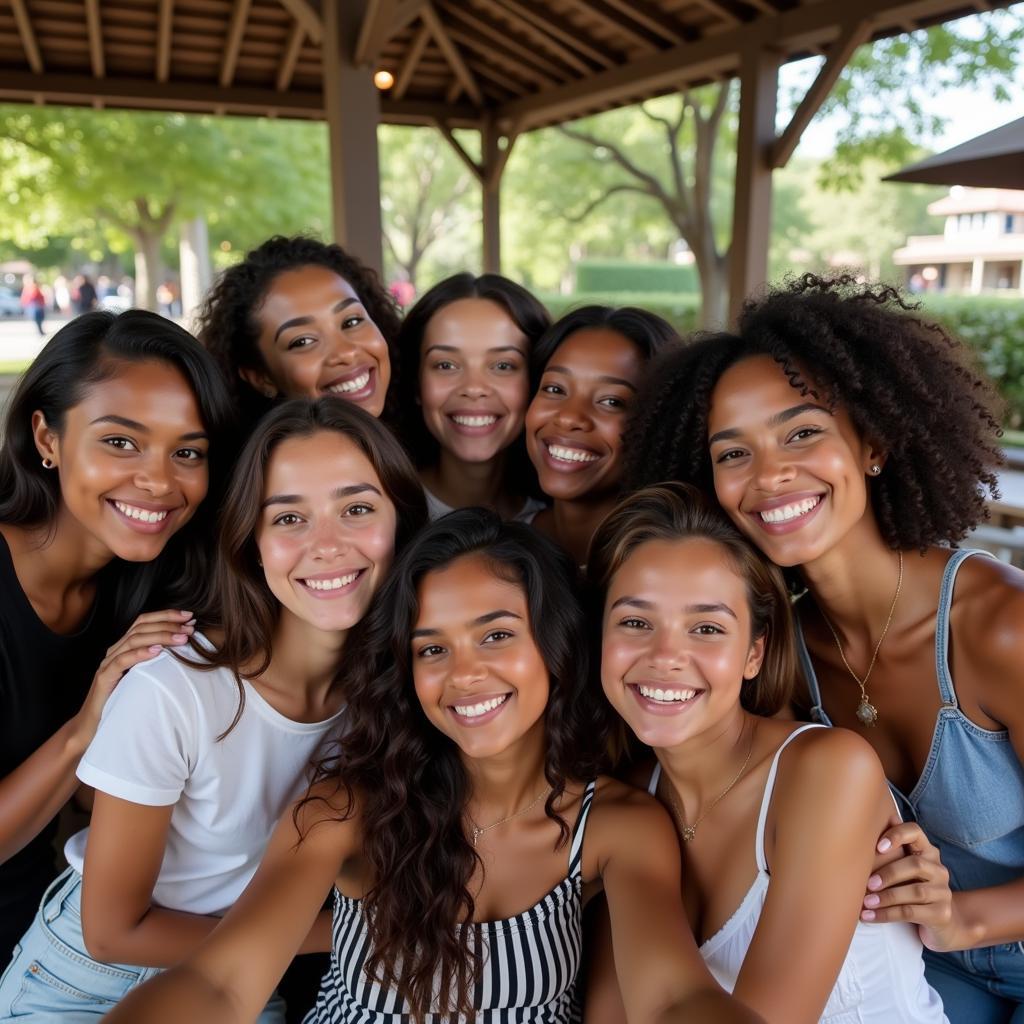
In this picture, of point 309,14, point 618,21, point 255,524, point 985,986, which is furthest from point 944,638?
point 618,21

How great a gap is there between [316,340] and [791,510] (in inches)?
74.2

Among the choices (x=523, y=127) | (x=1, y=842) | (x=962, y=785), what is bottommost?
(x=1, y=842)

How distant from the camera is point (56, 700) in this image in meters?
2.57

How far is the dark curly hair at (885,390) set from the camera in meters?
2.17

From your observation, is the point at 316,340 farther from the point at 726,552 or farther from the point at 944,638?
the point at 944,638

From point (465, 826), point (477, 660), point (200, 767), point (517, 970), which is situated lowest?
point (517, 970)

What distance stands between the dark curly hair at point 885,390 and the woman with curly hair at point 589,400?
0.54 m

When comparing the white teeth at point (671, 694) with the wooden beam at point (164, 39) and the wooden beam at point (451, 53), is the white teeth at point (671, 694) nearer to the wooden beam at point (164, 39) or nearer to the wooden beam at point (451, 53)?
the wooden beam at point (451, 53)

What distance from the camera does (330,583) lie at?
7.33 ft

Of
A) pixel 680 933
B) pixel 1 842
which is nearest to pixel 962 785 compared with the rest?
pixel 680 933

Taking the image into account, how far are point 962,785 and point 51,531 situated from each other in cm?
245

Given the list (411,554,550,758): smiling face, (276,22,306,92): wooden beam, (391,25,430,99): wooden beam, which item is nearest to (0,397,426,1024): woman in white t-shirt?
(411,554,550,758): smiling face

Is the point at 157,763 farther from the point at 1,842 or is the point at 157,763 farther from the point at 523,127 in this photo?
the point at 523,127

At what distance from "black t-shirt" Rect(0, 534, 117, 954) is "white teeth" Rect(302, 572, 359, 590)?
2.75 ft
